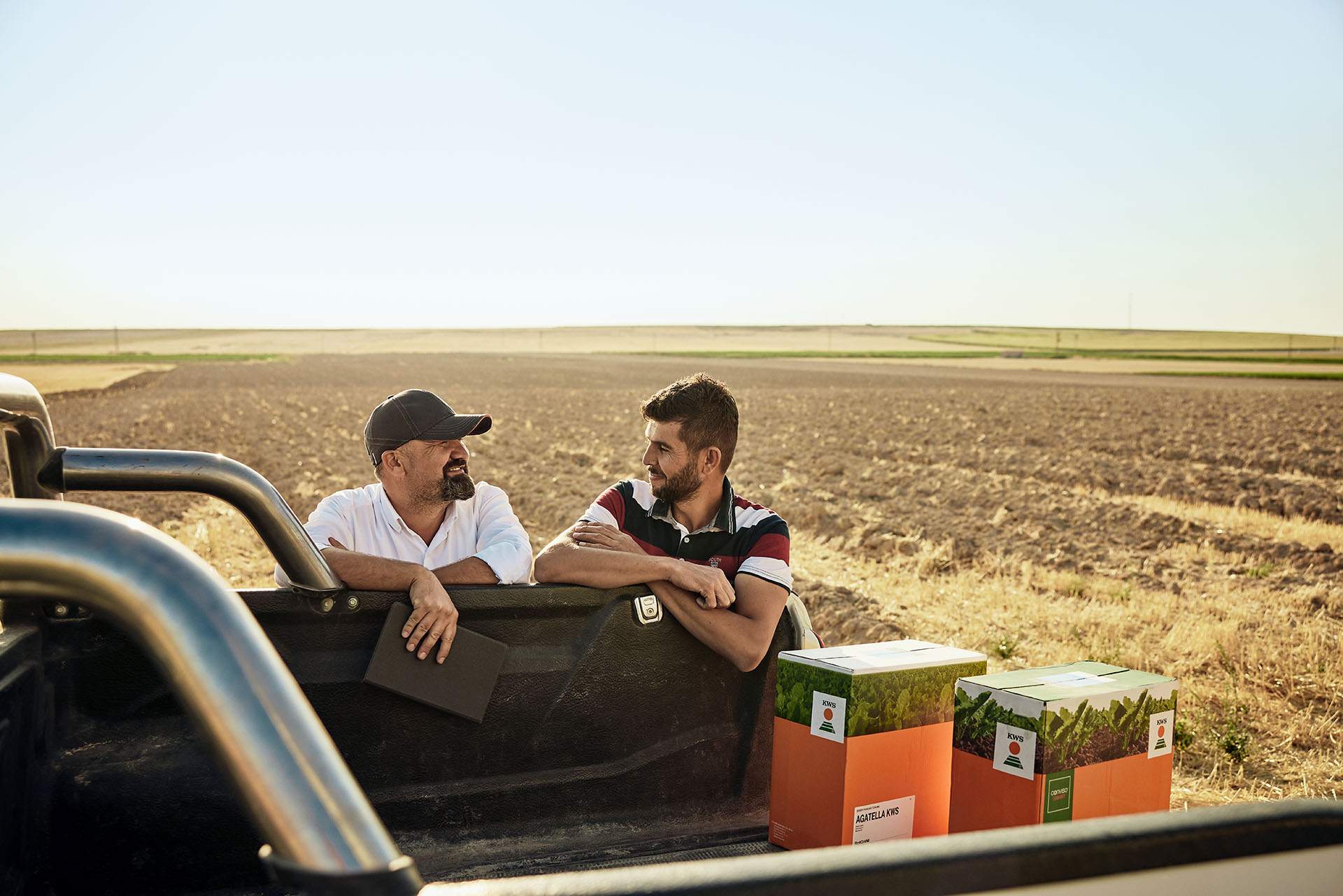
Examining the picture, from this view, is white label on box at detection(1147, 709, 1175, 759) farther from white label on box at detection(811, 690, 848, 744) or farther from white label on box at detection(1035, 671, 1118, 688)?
white label on box at detection(811, 690, 848, 744)

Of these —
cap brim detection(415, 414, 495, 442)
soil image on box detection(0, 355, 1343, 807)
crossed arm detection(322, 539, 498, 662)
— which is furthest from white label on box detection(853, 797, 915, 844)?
cap brim detection(415, 414, 495, 442)

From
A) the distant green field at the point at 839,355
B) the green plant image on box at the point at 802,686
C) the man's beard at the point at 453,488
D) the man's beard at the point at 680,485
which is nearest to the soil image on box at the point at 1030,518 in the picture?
the green plant image on box at the point at 802,686

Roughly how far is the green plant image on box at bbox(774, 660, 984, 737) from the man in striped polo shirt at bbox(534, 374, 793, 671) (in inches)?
11.0

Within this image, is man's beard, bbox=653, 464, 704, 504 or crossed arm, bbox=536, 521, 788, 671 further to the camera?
man's beard, bbox=653, 464, 704, 504

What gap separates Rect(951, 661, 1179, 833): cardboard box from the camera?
80.0 inches

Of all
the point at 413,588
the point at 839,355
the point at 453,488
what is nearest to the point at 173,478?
the point at 413,588

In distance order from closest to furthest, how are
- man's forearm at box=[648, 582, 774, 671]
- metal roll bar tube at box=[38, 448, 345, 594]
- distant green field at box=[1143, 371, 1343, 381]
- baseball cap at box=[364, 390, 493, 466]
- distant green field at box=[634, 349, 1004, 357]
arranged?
1. metal roll bar tube at box=[38, 448, 345, 594]
2. man's forearm at box=[648, 582, 774, 671]
3. baseball cap at box=[364, 390, 493, 466]
4. distant green field at box=[1143, 371, 1343, 381]
5. distant green field at box=[634, 349, 1004, 357]

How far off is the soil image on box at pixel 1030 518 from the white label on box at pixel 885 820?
0.72ft

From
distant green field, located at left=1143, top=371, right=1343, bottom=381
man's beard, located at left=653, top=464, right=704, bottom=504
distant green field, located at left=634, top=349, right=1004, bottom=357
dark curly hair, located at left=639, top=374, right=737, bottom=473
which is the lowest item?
man's beard, located at left=653, top=464, right=704, bottom=504

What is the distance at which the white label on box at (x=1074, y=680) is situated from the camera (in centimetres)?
218

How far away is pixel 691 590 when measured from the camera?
101 inches

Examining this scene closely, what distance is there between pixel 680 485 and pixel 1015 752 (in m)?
1.41

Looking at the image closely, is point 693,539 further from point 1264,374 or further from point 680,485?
point 1264,374

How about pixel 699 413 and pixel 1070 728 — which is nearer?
pixel 1070 728
